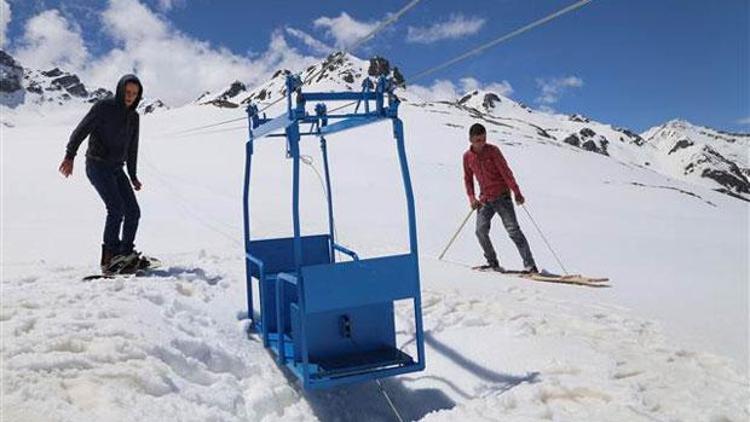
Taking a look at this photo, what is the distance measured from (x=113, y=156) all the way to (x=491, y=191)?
509 cm

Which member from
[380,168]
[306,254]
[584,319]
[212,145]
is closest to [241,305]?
[306,254]

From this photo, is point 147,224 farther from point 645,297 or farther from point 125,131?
point 645,297

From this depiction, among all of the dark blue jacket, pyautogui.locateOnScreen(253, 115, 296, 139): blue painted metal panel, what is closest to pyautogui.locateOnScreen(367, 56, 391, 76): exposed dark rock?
pyautogui.locateOnScreen(253, 115, 296, 139): blue painted metal panel

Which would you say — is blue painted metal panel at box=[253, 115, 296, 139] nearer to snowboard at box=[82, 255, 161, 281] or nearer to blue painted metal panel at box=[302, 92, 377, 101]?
blue painted metal panel at box=[302, 92, 377, 101]

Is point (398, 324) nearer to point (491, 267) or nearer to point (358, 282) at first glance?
point (358, 282)

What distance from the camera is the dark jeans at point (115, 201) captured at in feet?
25.0

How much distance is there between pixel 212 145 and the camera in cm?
3209

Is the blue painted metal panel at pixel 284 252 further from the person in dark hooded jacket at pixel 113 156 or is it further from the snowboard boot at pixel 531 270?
the snowboard boot at pixel 531 270

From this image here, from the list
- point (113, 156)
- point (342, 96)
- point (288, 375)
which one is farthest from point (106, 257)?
point (342, 96)

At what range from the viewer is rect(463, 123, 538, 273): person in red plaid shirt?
31.9ft

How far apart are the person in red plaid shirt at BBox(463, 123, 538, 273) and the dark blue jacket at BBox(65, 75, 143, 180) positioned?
451cm

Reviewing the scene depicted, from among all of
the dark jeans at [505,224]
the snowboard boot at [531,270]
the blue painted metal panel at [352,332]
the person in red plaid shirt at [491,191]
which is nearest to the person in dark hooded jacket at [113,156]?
the blue painted metal panel at [352,332]

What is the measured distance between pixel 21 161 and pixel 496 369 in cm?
1895

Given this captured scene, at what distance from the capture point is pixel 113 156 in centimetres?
768
